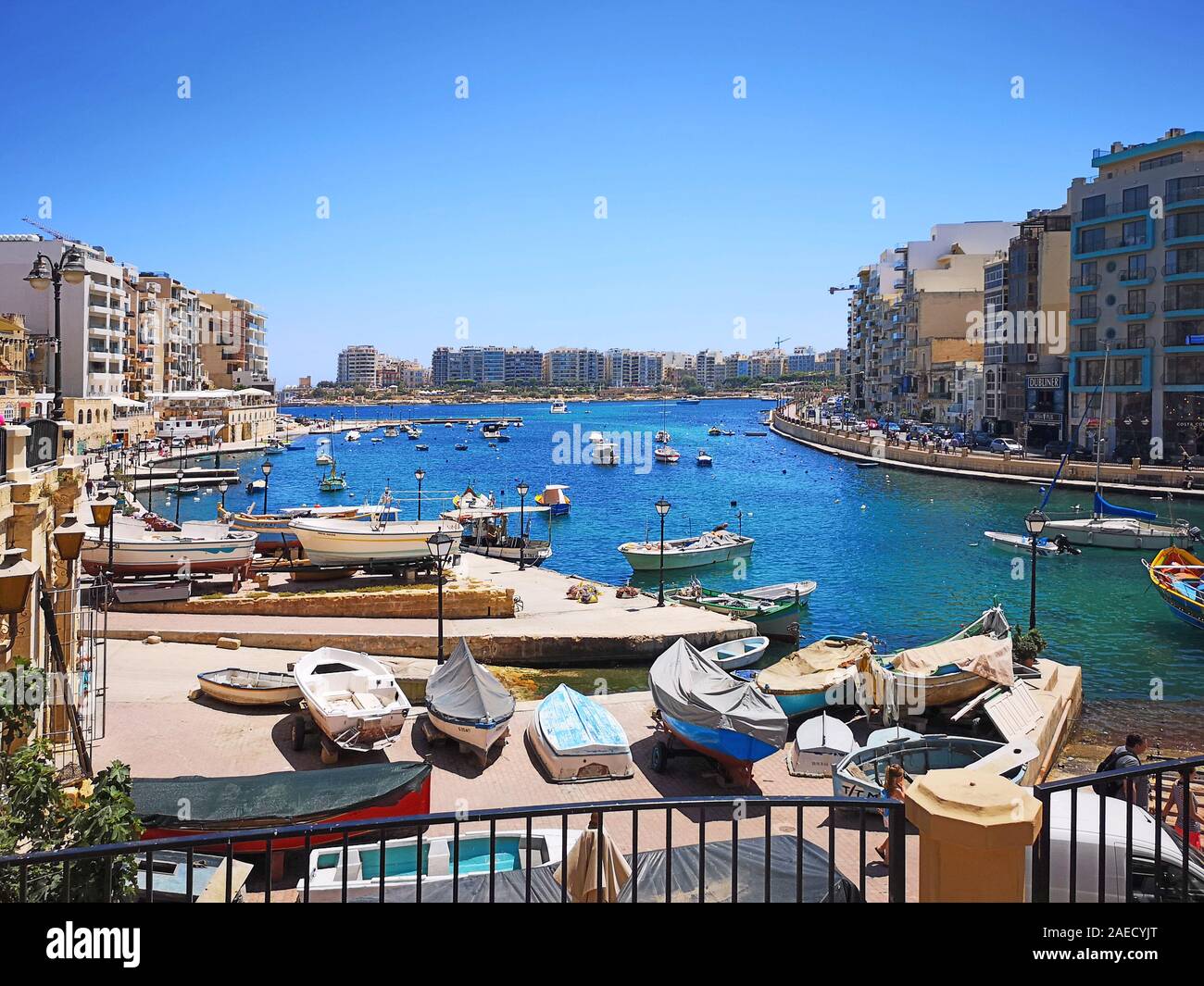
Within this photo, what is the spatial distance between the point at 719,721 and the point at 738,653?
26.7 feet

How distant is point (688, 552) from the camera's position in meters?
37.9

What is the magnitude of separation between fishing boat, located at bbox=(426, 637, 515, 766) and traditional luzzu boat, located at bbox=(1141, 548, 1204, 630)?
21.3 meters

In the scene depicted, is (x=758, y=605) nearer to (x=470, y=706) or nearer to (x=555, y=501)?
(x=470, y=706)

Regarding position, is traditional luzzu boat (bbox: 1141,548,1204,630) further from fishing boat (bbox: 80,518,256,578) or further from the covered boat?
fishing boat (bbox: 80,518,256,578)

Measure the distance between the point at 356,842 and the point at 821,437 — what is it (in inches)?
3623

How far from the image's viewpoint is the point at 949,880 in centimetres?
448

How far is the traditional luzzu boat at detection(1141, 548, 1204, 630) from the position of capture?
27422 mm

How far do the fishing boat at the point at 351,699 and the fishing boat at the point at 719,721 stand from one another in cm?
425

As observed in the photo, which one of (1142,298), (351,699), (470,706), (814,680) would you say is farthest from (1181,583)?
(1142,298)

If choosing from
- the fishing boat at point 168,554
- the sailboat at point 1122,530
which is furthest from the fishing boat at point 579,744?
the sailboat at point 1122,530

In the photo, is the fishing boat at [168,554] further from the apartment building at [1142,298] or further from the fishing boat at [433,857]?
the apartment building at [1142,298]

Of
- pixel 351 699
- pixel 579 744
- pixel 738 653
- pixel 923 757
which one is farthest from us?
pixel 738 653

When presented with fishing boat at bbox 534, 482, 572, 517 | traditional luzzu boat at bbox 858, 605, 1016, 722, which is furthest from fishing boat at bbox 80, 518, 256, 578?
fishing boat at bbox 534, 482, 572, 517

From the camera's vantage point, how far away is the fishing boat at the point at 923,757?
510 inches
